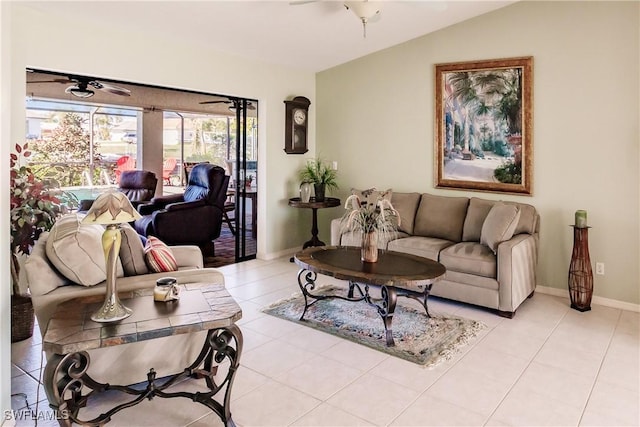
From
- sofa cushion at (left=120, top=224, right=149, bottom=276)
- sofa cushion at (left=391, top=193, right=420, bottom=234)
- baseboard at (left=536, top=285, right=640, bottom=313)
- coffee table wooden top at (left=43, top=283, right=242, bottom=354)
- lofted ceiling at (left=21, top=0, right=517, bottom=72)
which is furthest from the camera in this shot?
sofa cushion at (left=391, top=193, right=420, bottom=234)

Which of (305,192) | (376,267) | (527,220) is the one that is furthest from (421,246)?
(305,192)

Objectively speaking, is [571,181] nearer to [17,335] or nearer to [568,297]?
[568,297]

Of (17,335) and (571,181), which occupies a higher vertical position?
(571,181)

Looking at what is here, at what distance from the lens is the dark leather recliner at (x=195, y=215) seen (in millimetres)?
5684

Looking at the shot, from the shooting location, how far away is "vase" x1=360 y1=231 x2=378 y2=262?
357 cm

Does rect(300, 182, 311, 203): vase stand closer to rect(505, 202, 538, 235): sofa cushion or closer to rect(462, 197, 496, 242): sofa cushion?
rect(462, 197, 496, 242): sofa cushion

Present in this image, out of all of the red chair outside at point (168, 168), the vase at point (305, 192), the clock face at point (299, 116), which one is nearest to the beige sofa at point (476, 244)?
the vase at point (305, 192)

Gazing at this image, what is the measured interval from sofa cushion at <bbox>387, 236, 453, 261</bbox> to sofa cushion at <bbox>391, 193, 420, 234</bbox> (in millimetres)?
309

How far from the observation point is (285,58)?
217 inches

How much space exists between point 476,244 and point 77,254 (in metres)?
3.42

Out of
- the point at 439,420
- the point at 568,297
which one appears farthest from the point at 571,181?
the point at 439,420

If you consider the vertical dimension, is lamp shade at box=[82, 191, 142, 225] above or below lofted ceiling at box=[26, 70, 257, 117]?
below

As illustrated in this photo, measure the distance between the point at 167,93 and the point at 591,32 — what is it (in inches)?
277

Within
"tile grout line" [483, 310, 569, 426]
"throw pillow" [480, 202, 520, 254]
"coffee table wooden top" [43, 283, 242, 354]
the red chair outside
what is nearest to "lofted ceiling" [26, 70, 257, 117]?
the red chair outside
